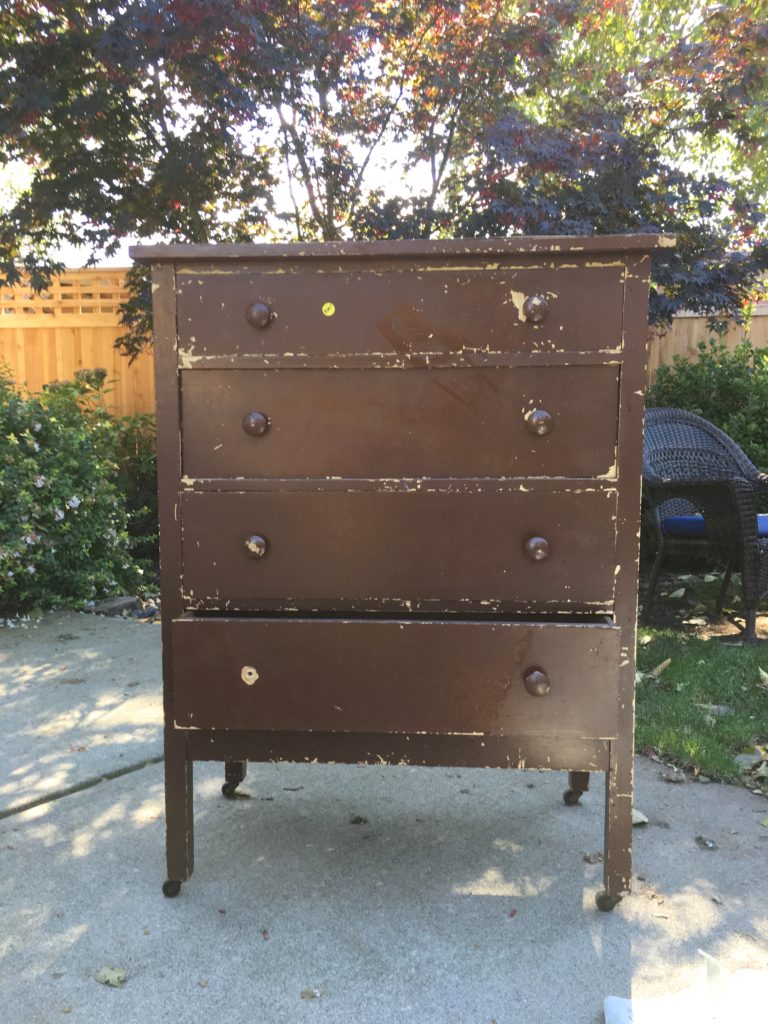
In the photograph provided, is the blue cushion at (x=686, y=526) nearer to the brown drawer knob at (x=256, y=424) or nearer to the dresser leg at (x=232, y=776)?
the dresser leg at (x=232, y=776)

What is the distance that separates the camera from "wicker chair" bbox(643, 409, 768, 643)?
4.00m

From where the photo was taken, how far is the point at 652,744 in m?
2.83

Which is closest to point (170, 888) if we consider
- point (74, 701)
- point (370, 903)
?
point (370, 903)

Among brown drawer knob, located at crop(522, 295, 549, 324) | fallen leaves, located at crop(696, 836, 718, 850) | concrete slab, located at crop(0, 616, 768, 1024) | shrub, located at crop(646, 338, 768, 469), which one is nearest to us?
concrete slab, located at crop(0, 616, 768, 1024)

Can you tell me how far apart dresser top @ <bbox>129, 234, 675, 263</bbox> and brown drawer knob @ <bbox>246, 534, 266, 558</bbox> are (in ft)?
1.96

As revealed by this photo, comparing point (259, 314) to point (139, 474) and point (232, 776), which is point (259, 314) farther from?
point (139, 474)

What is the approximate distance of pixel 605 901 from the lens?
6.16ft

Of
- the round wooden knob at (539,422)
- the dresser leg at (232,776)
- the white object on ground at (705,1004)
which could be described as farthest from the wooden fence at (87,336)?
the white object on ground at (705,1004)

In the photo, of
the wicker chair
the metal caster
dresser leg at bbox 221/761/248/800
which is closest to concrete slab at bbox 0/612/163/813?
dresser leg at bbox 221/761/248/800

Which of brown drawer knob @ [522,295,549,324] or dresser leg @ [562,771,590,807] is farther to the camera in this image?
dresser leg @ [562,771,590,807]

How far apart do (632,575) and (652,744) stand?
129cm

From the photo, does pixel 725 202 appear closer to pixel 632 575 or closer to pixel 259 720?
pixel 632 575

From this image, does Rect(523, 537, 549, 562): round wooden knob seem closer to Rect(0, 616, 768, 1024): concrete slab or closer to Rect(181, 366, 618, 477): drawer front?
Rect(181, 366, 618, 477): drawer front

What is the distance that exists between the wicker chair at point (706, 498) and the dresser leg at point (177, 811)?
291 cm
